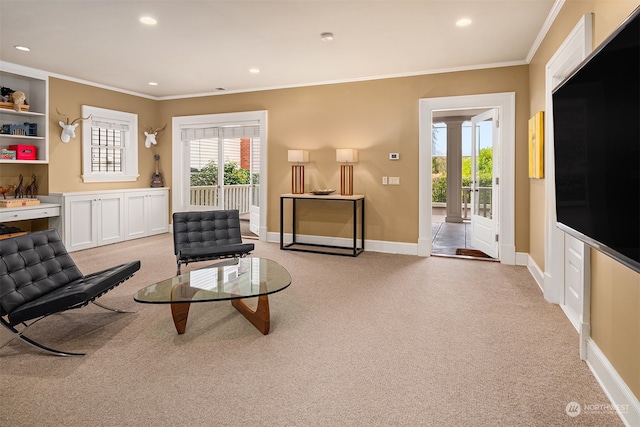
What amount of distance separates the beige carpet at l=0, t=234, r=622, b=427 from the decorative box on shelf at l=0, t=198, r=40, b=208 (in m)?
2.51

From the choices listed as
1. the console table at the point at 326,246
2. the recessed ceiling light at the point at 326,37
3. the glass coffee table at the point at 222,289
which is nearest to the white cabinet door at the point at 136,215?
the console table at the point at 326,246

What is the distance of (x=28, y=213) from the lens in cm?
520

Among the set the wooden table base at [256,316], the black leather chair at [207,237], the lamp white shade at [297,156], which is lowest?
the wooden table base at [256,316]

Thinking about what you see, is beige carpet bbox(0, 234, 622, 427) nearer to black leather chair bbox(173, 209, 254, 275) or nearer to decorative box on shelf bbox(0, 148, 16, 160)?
black leather chair bbox(173, 209, 254, 275)

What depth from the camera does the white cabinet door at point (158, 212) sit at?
714cm

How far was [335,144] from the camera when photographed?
6.11 meters

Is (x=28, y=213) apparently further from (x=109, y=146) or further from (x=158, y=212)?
(x=158, y=212)

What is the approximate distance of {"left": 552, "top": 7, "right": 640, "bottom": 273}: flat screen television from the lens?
128 cm

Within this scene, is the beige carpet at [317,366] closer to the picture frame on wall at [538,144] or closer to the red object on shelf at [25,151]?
the picture frame on wall at [538,144]

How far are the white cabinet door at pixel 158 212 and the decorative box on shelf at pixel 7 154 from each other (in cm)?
210

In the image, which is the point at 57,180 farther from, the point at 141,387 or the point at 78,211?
the point at 141,387

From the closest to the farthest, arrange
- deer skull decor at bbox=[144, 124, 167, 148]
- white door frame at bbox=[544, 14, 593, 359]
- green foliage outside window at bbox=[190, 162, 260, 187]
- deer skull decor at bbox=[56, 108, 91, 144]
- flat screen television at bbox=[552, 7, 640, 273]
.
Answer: flat screen television at bbox=[552, 7, 640, 273] → white door frame at bbox=[544, 14, 593, 359] → deer skull decor at bbox=[56, 108, 91, 144] → deer skull decor at bbox=[144, 124, 167, 148] → green foliage outside window at bbox=[190, 162, 260, 187]

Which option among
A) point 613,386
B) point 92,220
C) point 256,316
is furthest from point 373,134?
point 92,220

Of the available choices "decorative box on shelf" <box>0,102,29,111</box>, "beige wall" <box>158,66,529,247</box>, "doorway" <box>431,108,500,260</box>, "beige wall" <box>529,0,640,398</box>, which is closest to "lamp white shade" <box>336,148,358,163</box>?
"beige wall" <box>158,66,529,247</box>
